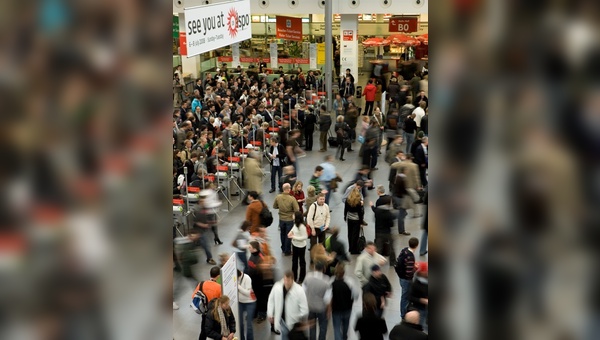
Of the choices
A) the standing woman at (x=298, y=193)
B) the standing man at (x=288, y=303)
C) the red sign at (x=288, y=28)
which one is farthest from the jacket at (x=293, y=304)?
the red sign at (x=288, y=28)

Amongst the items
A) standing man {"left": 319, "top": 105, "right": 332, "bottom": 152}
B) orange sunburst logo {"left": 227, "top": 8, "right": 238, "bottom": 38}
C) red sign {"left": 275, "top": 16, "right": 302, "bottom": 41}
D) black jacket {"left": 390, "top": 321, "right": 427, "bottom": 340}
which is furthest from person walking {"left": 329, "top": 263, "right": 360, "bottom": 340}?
red sign {"left": 275, "top": 16, "right": 302, "bottom": 41}

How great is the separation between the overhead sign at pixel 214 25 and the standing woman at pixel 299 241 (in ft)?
10.9

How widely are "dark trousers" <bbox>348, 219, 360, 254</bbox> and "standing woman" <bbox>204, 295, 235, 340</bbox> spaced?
150 inches

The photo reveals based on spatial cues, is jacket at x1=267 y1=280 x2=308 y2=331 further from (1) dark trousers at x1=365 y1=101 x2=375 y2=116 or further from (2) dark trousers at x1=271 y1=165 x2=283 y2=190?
(1) dark trousers at x1=365 y1=101 x2=375 y2=116

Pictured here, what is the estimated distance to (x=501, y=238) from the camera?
0.70 m

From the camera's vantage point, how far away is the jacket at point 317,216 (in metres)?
10.4

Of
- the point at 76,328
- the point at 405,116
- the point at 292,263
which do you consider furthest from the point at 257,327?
the point at 405,116

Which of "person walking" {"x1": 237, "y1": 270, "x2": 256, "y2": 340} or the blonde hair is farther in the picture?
the blonde hair

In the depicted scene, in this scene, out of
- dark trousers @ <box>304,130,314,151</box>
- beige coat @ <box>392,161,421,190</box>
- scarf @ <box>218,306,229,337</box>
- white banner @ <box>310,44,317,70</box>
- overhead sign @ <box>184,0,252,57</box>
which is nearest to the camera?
scarf @ <box>218,306,229,337</box>

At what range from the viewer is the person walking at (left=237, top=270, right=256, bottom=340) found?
316 inches

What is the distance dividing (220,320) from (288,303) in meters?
0.81

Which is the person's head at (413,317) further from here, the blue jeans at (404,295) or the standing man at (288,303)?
the blue jeans at (404,295)

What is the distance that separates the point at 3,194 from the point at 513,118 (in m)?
0.54

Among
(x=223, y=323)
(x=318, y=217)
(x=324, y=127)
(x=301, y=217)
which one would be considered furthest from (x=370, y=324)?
(x=324, y=127)
